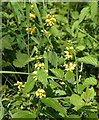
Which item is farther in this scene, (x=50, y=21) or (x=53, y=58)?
(x=50, y=21)

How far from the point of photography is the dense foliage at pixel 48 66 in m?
1.25

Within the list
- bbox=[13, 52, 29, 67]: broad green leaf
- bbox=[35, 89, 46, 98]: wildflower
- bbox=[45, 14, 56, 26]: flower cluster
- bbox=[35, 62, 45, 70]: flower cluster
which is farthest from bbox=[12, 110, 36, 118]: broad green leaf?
bbox=[45, 14, 56, 26]: flower cluster

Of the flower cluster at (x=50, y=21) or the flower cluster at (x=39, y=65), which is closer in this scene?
the flower cluster at (x=39, y=65)

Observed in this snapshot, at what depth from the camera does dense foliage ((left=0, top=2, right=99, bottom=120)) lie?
1.25m

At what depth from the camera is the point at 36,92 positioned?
1.30 m

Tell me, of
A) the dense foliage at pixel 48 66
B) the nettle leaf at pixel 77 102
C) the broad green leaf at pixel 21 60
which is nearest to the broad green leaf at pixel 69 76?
the dense foliage at pixel 48 66

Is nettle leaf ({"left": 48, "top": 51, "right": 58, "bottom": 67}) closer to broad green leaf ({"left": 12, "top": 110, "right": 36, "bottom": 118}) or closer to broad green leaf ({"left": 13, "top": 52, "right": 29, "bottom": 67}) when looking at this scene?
broad green leaf ({"left": 13, "top": 52, "right": 29, "bottom": 67})

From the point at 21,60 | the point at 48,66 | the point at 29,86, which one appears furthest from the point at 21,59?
the point at 29,86

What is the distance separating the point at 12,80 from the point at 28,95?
360 mm

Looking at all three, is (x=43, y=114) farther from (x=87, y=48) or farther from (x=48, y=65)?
(x=87, y=48)

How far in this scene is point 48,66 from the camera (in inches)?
58.3

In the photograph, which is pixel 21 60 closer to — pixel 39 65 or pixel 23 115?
pixel 39 65

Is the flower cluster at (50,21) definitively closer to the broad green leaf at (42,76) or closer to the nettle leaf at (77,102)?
the broad green leaf at (42,76)

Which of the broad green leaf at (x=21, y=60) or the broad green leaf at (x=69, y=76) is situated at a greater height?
the broad green leaf at (x=21, y=60)
